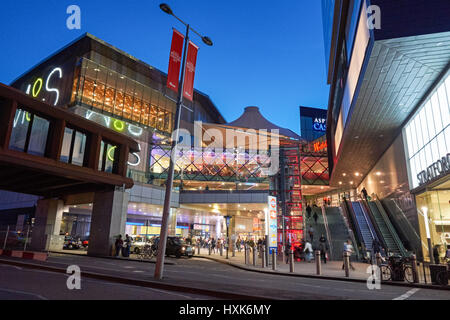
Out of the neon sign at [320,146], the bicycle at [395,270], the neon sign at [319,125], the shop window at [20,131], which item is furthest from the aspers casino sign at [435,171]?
the neon sign at [319,125]

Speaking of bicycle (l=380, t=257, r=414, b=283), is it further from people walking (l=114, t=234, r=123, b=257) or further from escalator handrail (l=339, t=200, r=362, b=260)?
people walking (l=114, t=234, r=123, b=257)

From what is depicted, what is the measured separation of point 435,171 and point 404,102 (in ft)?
15.9

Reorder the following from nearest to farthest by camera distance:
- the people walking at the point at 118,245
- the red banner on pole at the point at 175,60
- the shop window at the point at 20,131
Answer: the red banner on pole at the point at 175,60, the people walking at the point at 118,245, the shop window at the point at 20,131

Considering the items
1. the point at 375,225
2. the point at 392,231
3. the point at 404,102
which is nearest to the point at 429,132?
the point at 404,102

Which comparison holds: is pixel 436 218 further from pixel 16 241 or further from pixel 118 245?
pixel 16 241

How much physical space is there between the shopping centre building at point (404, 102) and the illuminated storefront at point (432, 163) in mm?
57

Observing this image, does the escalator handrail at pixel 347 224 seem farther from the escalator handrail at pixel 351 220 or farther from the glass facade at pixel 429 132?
the glass facade at pixel 429 132

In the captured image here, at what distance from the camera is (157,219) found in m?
55.1

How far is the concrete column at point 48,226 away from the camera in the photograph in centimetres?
2764

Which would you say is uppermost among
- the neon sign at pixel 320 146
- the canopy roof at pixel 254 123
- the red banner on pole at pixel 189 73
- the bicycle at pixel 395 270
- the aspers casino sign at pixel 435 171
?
the canopy roof at pixel 254 123

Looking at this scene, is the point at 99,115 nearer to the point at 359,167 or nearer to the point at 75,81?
the point at 75,81

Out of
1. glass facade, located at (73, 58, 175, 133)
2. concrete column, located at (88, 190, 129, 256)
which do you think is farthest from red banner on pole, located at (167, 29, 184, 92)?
glass facade, located at (73, 58, 175, 133)

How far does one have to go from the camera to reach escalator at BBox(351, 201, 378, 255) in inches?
937
